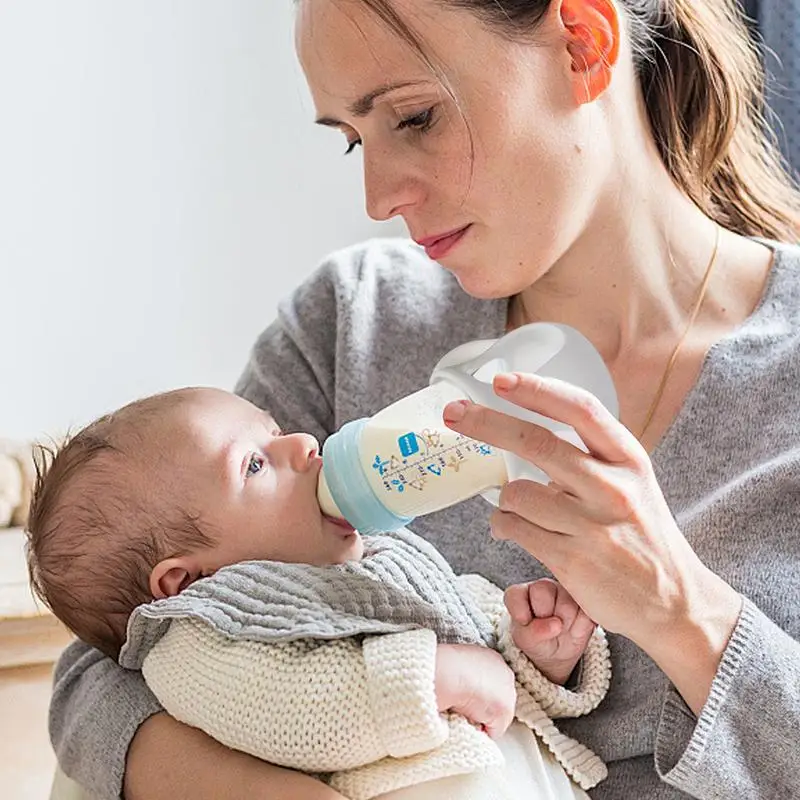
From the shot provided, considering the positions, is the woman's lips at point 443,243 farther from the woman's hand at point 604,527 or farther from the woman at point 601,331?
the woman's hand at point 604,527

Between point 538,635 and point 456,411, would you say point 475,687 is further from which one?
point 456,411

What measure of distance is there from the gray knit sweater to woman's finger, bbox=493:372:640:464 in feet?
0.93

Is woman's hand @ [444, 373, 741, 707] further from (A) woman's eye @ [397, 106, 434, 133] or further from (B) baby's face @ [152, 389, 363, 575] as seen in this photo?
(A) woman's eye @ [397, 106, 434, 133]

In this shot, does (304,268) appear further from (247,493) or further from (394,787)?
(394,787)

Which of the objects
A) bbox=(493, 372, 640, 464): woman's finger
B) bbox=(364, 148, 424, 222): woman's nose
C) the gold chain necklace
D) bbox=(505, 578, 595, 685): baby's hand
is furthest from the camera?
the gold chain necklace

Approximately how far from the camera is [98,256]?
2.65 meters

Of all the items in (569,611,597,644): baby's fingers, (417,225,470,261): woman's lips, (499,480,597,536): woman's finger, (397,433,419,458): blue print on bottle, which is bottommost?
(569,611,597,644): baby's fingers

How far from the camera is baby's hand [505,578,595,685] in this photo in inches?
48.4

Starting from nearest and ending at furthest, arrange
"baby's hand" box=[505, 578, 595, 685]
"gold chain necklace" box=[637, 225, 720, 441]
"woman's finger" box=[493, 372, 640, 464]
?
"woman's finger" box=[493, 372, 640, 464] < "baby's hand" box=[505, 578, 595, 685] < "gold chain necklace" box=[637, 225, 720, 441]

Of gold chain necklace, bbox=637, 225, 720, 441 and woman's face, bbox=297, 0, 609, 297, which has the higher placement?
woman's face, bbox=297, 0, 609, 297

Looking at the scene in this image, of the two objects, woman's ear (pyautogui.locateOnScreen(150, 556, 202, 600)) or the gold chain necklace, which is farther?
the gold chain necklace

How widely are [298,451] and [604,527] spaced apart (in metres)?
0.35

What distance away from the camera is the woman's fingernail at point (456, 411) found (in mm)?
1051

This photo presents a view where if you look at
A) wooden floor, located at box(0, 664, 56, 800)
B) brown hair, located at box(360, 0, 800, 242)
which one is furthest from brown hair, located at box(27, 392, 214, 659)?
wooden floor, located at box(0, 664, 56, 800)
